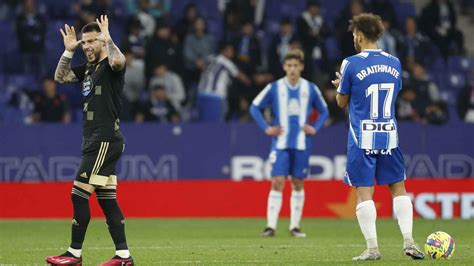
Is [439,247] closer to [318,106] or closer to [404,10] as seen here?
[318,106]

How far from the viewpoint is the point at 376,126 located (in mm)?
10477

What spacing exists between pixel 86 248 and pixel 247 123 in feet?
28.6

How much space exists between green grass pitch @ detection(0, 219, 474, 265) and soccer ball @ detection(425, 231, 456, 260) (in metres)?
0.17

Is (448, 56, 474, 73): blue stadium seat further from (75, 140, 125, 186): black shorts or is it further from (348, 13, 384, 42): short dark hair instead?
(75, 140, 125, 186): black shorts

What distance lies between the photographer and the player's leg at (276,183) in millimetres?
15578

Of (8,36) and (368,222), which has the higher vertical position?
(8,36)

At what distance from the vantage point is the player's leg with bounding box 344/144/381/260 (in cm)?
1045

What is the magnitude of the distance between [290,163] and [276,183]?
373 mm

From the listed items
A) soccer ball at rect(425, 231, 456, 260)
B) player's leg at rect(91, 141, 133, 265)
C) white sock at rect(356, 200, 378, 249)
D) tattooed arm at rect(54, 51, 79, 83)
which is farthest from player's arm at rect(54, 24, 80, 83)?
soccer ball at rect(425, 231, 456, 260)

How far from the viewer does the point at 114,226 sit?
32.9ft

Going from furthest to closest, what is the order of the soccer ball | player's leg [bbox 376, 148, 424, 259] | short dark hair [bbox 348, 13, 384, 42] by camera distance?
the soccer ball
player's leg [bbox 376, 148, 424, 259]
short dark hair [bbox 348, 13, 384, 42]

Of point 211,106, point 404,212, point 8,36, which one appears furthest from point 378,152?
point 8,36

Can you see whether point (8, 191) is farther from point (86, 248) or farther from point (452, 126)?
point (452, 126)

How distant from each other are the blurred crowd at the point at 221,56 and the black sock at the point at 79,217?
11.7m
